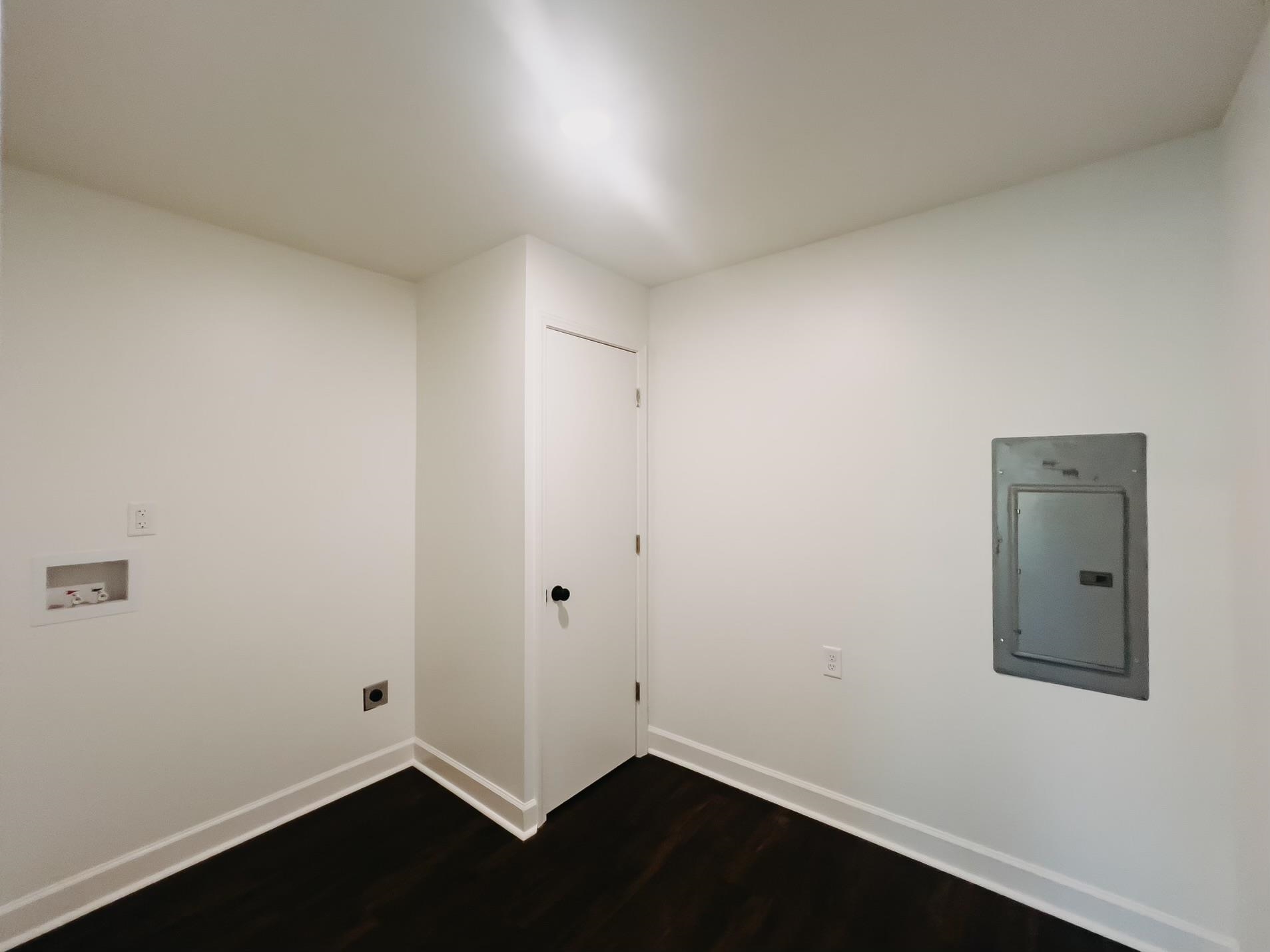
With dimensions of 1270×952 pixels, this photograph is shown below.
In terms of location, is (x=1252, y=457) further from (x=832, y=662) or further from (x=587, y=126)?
(x=587, y=126)

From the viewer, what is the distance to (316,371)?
2387 mm

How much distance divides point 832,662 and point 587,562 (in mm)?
1156

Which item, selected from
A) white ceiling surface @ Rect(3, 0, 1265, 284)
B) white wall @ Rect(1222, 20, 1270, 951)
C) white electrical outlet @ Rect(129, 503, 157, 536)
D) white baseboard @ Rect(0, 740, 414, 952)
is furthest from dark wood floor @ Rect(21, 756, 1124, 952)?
white ceiling surface @ Rect(3, 0, 1265, 284)

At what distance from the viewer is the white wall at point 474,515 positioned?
2219 millimetres

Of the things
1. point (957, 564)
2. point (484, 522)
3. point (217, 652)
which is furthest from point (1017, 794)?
point (217, 652)

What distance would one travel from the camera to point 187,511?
2.02 metres

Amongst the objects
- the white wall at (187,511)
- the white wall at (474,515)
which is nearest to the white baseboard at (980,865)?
the white wall at (474,515)

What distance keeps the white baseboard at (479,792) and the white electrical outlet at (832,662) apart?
52.8 inches

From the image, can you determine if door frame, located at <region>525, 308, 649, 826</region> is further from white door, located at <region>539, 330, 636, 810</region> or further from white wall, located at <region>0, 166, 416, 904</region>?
white wall, located at <region>0, 166, 416, 904</region>

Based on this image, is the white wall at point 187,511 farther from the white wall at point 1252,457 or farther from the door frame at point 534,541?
the white wall at point 1252,457

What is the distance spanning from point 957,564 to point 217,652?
2.90 meters

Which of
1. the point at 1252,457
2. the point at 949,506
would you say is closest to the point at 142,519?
the point at 949,506

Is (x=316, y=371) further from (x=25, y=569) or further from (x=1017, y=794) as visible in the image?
(x=1017, y=794)

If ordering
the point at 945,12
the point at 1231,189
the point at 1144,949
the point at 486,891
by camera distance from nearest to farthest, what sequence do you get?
1. the point at 945,12
2. the point at 1231,189
3. the point at 1144,949
4. the point at 486,891
